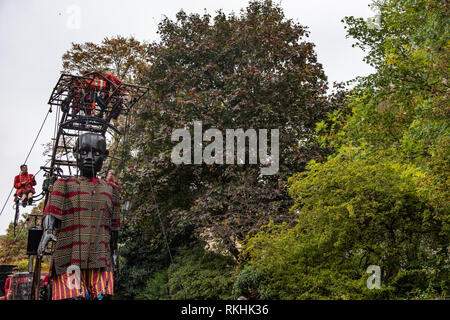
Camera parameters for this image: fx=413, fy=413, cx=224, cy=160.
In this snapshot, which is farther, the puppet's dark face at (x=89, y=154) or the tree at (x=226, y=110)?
the tree at (x=226, y=110)

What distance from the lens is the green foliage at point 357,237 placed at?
27.6 ft

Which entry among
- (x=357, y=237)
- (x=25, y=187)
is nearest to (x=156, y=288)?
(x=25, y=187)

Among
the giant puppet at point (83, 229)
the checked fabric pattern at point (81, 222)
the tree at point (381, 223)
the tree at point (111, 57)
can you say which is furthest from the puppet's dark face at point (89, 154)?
the tree at point (111, 57)

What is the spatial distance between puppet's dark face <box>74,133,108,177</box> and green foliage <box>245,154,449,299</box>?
15.6 ft

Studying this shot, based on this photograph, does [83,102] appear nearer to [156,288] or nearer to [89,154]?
[89,154]

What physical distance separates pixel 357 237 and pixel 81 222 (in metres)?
5.81

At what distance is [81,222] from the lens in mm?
5371

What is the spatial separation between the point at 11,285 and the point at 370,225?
7973mm

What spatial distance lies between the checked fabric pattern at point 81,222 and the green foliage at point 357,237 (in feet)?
14.9

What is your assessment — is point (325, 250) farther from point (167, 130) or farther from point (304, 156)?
point (167, 130)

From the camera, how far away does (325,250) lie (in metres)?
8.91

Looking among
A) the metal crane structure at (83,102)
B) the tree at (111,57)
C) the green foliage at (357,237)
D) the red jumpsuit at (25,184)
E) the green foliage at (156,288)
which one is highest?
the tree at (111,57)

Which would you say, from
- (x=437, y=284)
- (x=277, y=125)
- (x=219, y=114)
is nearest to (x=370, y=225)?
(x=437, y=284)

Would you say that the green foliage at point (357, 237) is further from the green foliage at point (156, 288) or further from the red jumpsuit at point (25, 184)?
the green foliage at point (156, 288)
